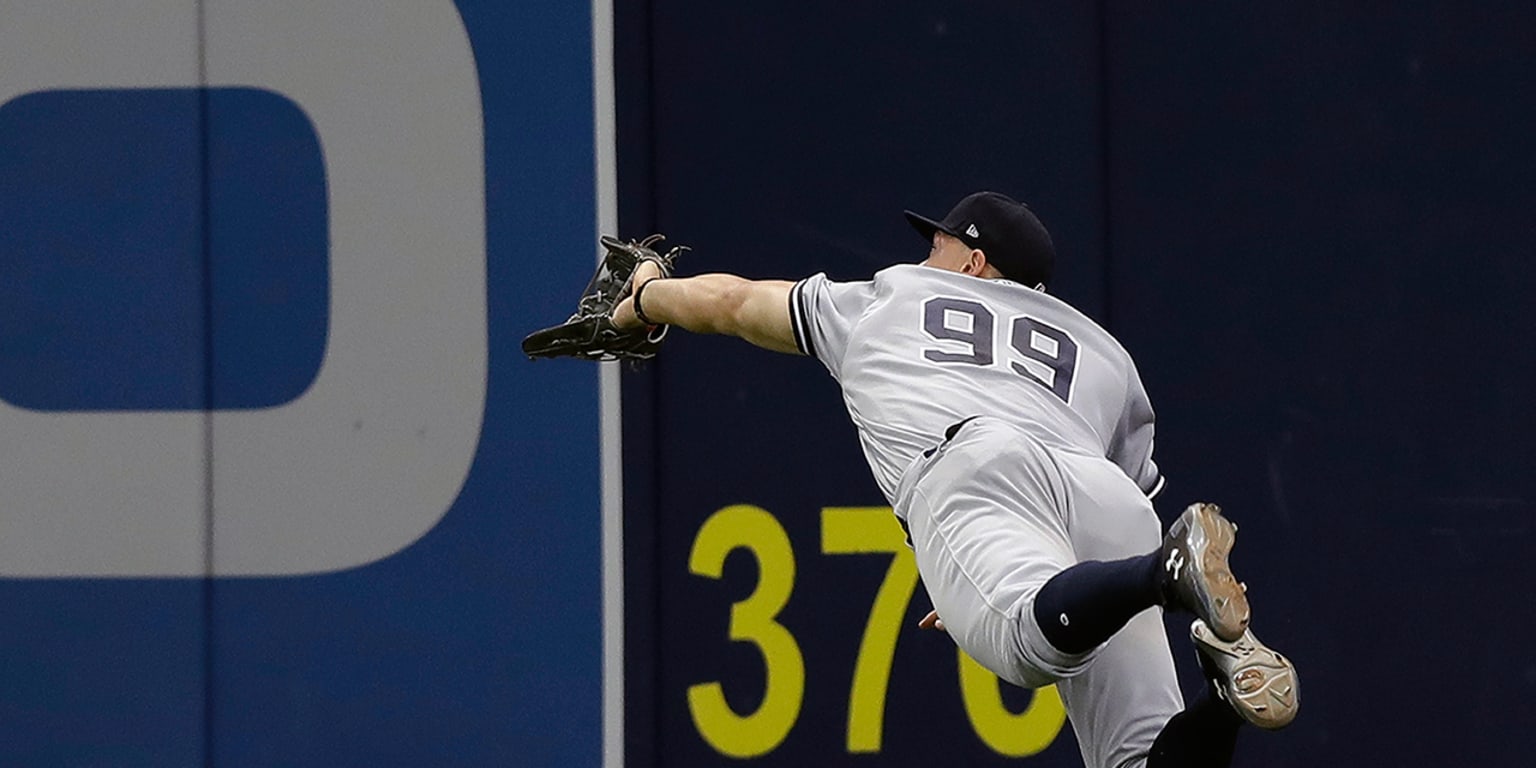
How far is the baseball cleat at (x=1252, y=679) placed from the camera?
305cm

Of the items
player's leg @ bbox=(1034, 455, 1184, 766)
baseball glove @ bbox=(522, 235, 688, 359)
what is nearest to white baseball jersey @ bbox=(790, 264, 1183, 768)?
player's leg @ bbox=(1034, 455, 1184, 766)

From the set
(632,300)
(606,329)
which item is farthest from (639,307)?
(606,329)

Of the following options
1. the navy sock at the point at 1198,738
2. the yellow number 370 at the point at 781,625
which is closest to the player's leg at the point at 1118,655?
the navy sock at the point at 1198,738

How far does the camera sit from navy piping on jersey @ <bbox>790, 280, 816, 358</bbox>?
3908mm

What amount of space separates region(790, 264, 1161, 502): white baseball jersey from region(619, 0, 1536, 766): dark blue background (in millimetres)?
1347

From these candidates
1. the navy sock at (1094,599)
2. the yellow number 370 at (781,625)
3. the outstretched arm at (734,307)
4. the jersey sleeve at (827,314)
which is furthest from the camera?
the yellow number 370 at (781,625)

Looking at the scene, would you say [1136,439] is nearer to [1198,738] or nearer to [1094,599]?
[1198,738]

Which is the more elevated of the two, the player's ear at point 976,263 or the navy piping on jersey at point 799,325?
the player's ear at point 976,263

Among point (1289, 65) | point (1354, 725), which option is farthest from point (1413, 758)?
point (1289, 65)

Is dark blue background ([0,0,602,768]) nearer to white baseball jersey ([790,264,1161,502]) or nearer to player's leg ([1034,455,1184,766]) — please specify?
white baseball jersey ([790,264,1161,502])

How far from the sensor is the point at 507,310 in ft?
17.2

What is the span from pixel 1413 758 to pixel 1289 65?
5.66 feet

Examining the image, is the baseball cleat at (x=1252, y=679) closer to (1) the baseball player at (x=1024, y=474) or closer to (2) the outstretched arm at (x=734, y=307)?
(1) the baseball player at (x=1024, y=474)

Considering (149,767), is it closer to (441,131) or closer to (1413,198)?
(441,131)
